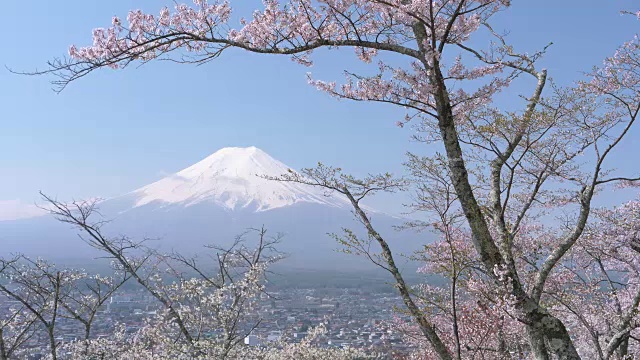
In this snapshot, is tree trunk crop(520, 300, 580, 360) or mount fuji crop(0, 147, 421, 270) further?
mount fuji crop(0, 147, 421, 270)

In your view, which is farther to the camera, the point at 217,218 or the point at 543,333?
the point at 217,218

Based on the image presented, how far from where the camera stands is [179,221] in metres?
121

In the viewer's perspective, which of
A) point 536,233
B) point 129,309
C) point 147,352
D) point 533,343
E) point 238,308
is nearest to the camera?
point 533,343

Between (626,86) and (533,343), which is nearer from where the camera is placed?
(533,343)

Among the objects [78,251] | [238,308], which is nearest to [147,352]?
[238,308]

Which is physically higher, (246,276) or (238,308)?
(246,276)

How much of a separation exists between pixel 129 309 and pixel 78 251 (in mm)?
86503

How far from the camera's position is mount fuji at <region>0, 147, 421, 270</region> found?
105188 millimetres

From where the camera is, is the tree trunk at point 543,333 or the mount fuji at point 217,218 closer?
the tree trunk at point 543,333

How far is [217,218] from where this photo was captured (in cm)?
12512

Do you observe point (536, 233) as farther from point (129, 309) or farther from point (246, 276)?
point (129, 309)

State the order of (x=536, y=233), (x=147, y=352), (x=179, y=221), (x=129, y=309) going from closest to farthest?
(x=147, y=352)
(x=536, y=233)
(x=129, y=309)
(x=179, y=221)

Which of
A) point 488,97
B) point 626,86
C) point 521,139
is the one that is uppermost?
point 626,86

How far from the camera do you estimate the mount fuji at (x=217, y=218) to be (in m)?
105
